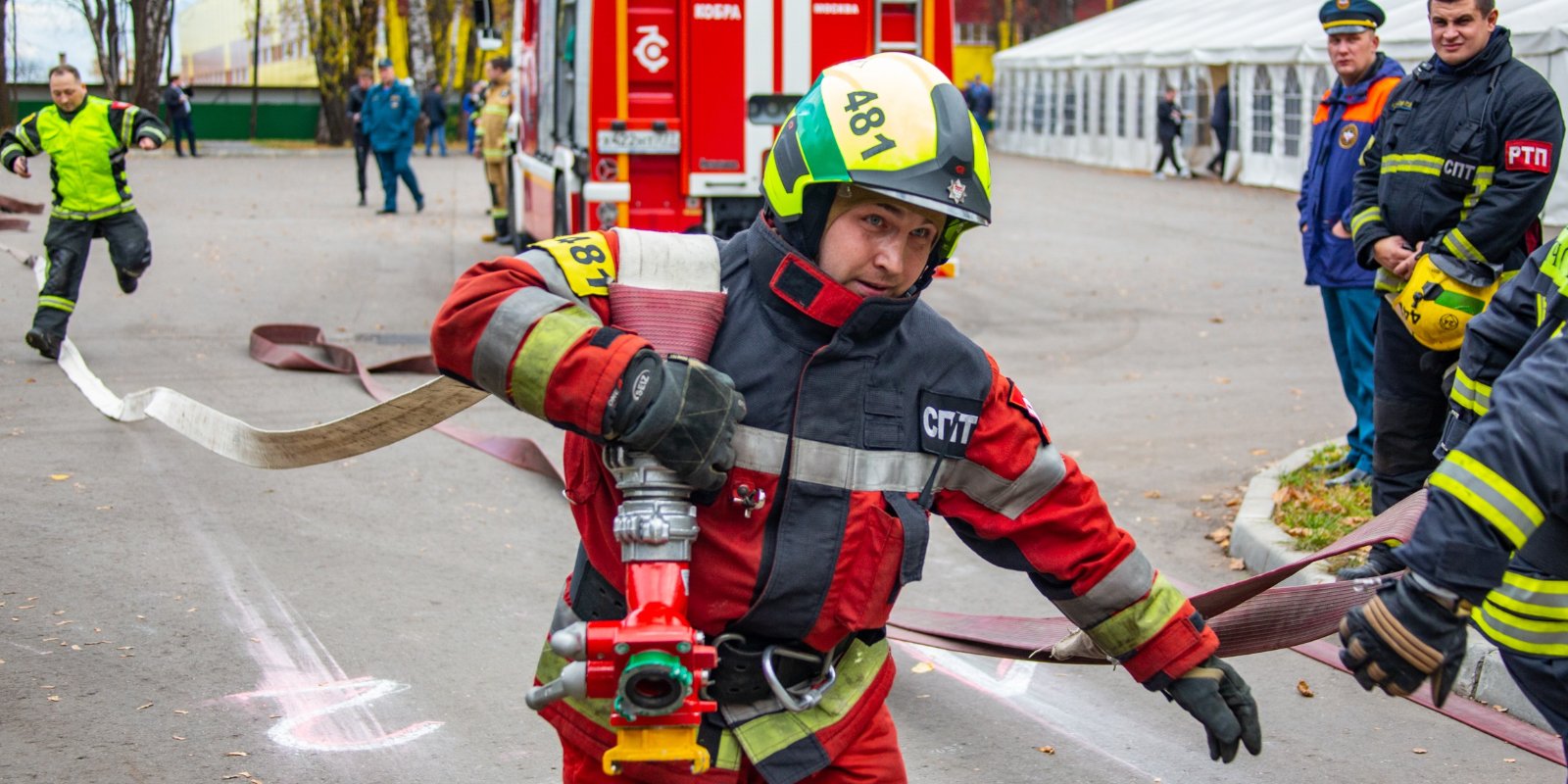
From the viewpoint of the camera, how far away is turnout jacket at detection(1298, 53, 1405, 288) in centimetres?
709

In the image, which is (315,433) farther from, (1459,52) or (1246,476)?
(1246,476)

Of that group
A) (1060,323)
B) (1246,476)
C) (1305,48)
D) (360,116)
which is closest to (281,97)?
(360,116)

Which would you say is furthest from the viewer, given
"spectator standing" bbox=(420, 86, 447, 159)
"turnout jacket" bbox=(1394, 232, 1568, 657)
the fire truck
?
"spectator standing" bbox=(420, 86, 447, 159)

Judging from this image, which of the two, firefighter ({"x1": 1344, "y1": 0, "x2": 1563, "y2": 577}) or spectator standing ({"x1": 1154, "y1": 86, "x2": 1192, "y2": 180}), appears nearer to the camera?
firefighter ({"x1": 1344, "y1": 0, "x2": 1563, "y2": 577})

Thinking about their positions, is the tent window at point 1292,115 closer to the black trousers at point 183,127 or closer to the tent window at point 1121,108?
the tent window at point 1121,108

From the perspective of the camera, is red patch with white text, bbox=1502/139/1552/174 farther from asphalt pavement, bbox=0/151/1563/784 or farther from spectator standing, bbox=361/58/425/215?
spectator standing, bbox=361/58/425/215

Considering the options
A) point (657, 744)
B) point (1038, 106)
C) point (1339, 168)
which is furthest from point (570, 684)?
point (1038, 106)

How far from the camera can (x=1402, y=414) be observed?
605 centimetres

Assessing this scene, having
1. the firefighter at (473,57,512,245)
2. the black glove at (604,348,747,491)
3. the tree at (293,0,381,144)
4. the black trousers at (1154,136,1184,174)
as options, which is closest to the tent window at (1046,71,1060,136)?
the black trousers at (1154,136,1184,174)

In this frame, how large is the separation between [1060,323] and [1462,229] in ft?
23.7

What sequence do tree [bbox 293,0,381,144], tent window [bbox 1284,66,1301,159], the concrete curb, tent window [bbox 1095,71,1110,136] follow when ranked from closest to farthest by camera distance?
the concrete curb
tent window [bbox 1284,66,1301,159]
tent window [bbox 1095,71,1110,136]
tree [bbox 293,0,381,144]

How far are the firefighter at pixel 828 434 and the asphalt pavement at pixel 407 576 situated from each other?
5.73ft

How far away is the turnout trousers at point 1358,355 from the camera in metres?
7.20

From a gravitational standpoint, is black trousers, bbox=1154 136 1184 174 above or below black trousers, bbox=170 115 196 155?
below
